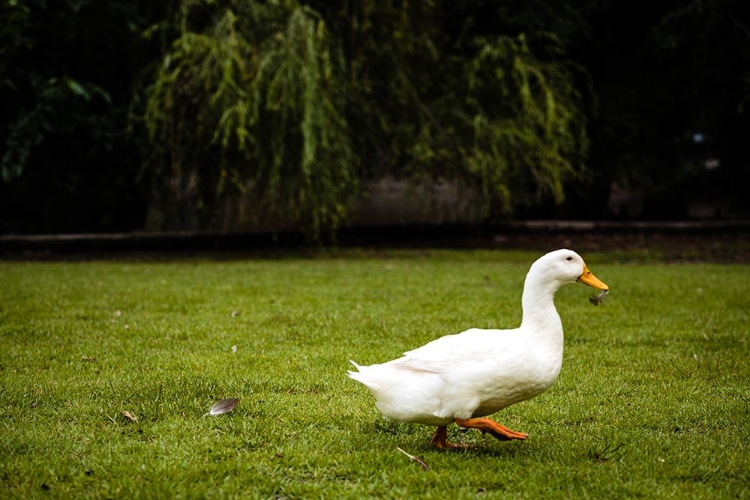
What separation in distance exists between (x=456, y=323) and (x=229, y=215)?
7194 mm

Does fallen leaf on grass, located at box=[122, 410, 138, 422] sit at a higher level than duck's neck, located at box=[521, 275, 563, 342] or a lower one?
lower

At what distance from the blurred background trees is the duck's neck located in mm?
8152

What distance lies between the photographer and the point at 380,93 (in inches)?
569

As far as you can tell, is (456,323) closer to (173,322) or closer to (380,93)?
(173,322)

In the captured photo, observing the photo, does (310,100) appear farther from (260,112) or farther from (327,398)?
(327,398)

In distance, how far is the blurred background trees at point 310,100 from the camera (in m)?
12.4

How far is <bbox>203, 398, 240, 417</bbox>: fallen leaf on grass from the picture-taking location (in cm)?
440

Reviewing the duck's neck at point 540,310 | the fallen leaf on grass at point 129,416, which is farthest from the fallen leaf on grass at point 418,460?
the fallen leaf on grass at point 129,416

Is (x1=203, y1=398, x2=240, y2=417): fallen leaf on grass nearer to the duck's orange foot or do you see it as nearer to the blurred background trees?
the duck's orange foot

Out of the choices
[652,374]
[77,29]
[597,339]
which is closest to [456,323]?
[597,339]

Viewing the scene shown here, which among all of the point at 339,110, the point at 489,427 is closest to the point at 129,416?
the point at 489,427

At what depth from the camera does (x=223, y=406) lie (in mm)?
4441

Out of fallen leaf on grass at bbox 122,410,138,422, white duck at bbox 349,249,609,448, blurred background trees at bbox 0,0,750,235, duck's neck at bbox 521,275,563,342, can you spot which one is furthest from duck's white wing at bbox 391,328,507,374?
blurred background trees at bbox 0,0,750,235

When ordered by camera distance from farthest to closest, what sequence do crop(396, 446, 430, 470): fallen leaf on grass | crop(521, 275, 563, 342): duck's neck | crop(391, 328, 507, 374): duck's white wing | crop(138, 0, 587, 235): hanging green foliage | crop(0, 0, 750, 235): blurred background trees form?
1. crop(0, 0, 750, 235): blurred background trees
2. crop(138, 0, 587, 235): hanging green foliage
3. crop(521, 275, 563, 342): duck's neck
4. crop(391, 328, 507, 374): duck's white wing
5. crop(396, 446, 430, 470): fallen leaf on grass
